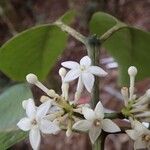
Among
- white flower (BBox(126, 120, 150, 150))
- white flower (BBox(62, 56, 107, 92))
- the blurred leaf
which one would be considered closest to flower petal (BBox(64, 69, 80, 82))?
white flower (BBox(62, 56, 107, 92))

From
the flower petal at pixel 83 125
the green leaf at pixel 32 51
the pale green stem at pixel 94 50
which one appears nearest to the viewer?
the flower petal at pixel 83 125

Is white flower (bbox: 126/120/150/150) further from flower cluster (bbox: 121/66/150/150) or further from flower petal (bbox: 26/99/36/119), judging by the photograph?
flower petal (bbox: 26/99/36/119)

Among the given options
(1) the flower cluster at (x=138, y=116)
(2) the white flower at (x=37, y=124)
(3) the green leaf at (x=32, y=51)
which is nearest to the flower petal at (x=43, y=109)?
(2) the white flower at (x=37, y=124)

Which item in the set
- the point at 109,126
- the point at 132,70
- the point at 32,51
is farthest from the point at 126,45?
the point at 109,126

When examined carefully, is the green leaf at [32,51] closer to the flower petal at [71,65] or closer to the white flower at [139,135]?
the flower petal at [71,65]

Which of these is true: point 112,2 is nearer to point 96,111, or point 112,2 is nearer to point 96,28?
point 96,28

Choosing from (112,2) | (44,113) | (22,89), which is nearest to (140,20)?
(112,2)
